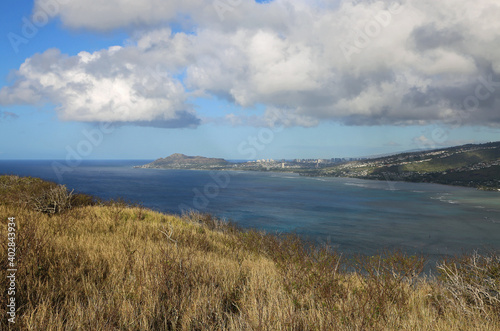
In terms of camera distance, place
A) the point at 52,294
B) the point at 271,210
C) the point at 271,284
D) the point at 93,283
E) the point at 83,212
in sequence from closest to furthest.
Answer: the point at 52,294
the point at 93,283
the point at 271,284
the point at 83,212
the point at 271,210

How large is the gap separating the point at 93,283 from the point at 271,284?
10.1 ft

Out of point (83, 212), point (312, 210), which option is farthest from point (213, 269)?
point (312, 210)

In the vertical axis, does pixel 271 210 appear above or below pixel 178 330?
below

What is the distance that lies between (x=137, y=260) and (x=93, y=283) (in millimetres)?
1211

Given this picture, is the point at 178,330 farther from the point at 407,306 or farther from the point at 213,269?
the point at 407,306

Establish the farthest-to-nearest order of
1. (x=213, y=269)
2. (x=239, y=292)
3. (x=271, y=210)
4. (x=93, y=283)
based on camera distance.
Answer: (x=271, y=210) → (x=213, y=269) → (x=239, y=292) → (x=93, y=283)

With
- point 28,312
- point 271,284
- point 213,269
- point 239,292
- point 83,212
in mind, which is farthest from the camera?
point 83,212

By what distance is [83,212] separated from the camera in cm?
1261

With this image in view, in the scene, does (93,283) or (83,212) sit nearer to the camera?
(93,283)

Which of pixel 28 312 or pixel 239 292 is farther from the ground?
pixel 28 312

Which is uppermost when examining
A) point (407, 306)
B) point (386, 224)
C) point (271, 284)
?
point (271, 284)

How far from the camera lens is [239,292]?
4941 mm

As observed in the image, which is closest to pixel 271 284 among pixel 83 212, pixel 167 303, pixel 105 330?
pixel 167 303

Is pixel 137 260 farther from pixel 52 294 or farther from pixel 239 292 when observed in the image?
pixel 239 292
